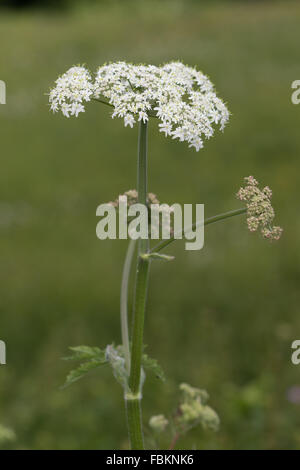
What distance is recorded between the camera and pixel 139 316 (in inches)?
91.7

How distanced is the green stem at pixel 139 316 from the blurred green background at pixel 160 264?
1.91 metres

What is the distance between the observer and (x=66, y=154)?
12078 millimetres

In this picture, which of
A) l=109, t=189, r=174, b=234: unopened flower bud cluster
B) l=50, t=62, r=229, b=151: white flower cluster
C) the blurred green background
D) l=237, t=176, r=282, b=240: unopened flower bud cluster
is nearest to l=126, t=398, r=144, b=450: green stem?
l=109, t=189, r=174, b=234: unopened flower bud cluster

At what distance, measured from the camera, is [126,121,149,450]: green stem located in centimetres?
220

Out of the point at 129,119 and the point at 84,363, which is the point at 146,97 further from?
the point at 84,363

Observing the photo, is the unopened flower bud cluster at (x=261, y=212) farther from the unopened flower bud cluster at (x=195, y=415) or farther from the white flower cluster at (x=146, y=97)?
the unopened flower bud cluster at (x=195, y=415)

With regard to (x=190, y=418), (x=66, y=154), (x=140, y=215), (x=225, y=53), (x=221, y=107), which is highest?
(x=225, y=53)

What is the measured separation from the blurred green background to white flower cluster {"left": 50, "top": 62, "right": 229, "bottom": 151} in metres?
2.67

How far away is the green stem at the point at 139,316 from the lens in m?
2.20

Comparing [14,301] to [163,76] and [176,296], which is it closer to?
[176,296]

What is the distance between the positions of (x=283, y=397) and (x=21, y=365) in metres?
2.67

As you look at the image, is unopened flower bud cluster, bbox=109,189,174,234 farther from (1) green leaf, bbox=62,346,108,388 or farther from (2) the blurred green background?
(2) the blurred green background

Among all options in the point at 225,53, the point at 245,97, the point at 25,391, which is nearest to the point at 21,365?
the point at 25,391
